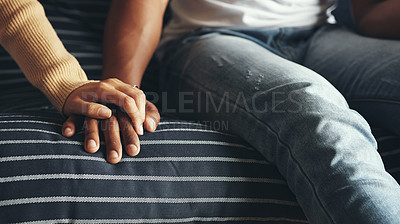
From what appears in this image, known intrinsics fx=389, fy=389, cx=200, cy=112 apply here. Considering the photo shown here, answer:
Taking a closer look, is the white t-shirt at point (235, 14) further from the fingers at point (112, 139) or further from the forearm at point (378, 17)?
the fingers at point (112, 139)

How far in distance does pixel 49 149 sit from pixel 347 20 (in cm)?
78

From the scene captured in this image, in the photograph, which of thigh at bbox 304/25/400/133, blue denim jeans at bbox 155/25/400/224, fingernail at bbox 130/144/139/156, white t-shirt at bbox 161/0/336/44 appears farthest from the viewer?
white t-shirt at bbox 161/0/336/44

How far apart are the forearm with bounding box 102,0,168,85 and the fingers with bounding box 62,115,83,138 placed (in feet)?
0.53

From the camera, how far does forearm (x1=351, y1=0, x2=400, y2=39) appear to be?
88cm

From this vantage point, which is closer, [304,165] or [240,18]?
[304,165]

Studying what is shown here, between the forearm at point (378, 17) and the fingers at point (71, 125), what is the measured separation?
2.29 feet

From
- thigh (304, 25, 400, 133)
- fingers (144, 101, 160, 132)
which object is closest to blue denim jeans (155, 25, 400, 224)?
thigh (304, 25, 400, 133)

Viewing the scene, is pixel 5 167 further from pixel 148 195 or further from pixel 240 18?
pixel 240 18

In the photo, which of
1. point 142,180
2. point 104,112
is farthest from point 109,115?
point 142,180

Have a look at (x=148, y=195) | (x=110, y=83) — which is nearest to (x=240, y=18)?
(x=110, y=83)

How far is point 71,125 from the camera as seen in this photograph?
64 centimetres

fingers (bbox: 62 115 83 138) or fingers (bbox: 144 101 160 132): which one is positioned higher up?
fingers (bbox: 144 101 160 132)

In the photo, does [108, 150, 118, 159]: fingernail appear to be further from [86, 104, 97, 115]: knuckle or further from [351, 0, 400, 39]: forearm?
[351, 0, 400, 39]: forearm

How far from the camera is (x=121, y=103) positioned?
0.65 m
